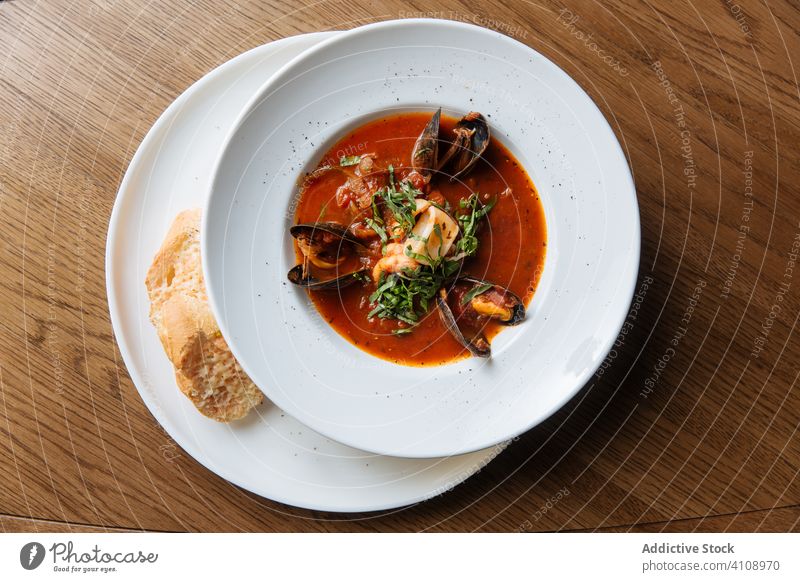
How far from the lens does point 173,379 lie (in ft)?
8.98

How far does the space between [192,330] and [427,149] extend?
131 cm

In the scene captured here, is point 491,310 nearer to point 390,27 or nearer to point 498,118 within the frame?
point 498,118

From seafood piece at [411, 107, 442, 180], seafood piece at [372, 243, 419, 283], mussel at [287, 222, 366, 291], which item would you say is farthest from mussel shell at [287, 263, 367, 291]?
seafood piece at [411, 107, 442, 180]

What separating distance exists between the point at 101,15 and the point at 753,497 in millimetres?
3917

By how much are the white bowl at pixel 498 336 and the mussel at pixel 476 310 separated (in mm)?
68

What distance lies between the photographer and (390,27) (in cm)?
240

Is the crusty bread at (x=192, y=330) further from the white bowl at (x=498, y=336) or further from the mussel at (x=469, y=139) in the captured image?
the mussel at (x=469, y=139)

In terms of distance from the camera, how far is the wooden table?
2.83m

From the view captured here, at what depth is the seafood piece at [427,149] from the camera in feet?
8.16

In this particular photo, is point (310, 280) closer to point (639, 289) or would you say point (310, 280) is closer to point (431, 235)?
point (431, 235)

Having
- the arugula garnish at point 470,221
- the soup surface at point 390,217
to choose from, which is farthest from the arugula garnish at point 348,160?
the arugula garnish at point 470,221

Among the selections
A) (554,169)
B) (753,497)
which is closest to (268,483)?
(554,169)

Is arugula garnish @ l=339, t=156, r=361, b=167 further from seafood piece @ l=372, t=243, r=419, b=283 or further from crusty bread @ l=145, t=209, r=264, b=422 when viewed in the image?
crusty bread @ l=145, t=209, r=264, b=422

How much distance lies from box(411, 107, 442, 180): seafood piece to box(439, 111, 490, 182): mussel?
0.06m
